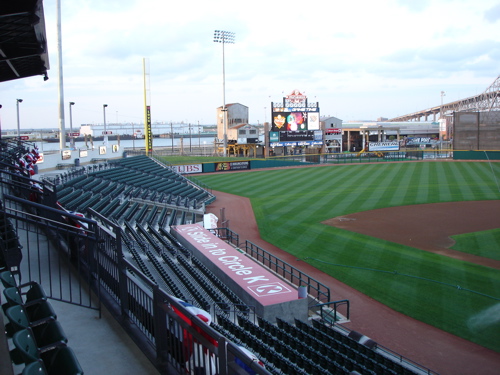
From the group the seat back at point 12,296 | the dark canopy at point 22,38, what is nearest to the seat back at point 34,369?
the seat back at point 12,296

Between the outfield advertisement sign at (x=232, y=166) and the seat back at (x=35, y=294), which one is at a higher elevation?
the seat back at (x=35, y=294)

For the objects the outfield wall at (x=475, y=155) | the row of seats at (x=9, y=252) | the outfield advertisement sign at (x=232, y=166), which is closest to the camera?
the row of seats at (x=9, y=252)

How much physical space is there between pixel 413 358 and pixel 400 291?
153 inches

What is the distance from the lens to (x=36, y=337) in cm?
454

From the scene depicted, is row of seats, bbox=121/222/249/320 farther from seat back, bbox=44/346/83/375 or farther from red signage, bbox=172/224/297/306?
seat back, bbox=44/346/83/375

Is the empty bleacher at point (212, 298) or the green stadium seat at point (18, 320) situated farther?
the empty bleacher at point (212, 298)

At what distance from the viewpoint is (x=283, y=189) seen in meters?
37.2

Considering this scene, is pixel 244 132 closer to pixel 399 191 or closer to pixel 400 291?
pixel 399 191

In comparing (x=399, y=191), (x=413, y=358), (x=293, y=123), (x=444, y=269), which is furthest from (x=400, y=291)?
(x=293, y=123)

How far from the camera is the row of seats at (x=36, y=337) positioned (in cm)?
361

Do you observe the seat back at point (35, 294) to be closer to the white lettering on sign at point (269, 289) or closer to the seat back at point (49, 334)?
the seat back at point (49, 334)

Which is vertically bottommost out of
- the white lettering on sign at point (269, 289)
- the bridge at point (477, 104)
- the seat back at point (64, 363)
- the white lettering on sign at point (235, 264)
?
the white lettering on sign at point (269, 289)

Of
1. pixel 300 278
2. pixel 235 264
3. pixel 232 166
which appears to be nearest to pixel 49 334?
pixel 235 264

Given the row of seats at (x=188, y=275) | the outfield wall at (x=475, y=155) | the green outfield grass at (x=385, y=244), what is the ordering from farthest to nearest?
1. the outfield wall at (x=475, y=155)
2. the green outfield grass at (x=385, y=244)
3. the row of seats at (x=188, y=275)
